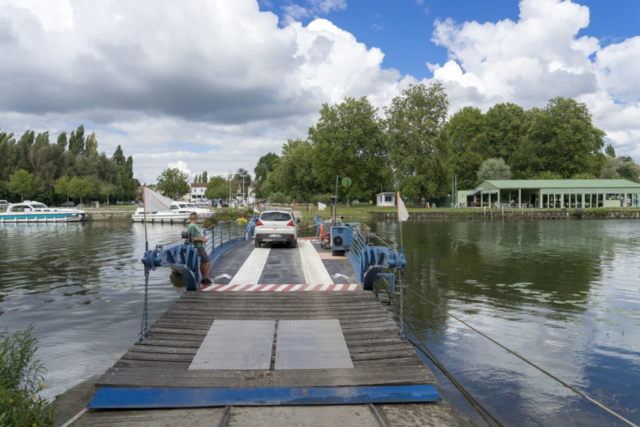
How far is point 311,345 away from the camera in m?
6.63

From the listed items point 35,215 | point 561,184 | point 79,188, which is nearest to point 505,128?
point 561,184

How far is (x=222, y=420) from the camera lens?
4566 mm

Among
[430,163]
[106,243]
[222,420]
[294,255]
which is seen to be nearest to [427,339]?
[222,420]

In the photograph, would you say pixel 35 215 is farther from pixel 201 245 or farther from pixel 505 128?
pixel 505 128

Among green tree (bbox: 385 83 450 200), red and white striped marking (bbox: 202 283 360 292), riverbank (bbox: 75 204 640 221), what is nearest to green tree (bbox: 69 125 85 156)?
riverbank (bbox: 75 204 640 221)

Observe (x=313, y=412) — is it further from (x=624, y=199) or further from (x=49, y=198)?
(x=49, y=198)

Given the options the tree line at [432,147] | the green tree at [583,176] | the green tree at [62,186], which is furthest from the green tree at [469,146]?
the green tree at [62,186]

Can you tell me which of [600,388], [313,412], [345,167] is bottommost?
[600,388]

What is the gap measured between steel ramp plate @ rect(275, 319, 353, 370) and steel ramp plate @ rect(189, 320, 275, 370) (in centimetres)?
21

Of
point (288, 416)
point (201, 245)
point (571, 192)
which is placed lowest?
point (288, 416)

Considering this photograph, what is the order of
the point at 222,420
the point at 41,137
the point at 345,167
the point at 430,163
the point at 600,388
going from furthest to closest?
the point at 41,137 < the point at 345,167 < the point at 430,163 < the point at 600,388 < the point at 222,420

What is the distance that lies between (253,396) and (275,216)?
13.6 metres

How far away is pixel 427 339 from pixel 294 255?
7.82 metres

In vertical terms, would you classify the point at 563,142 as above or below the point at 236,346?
above
